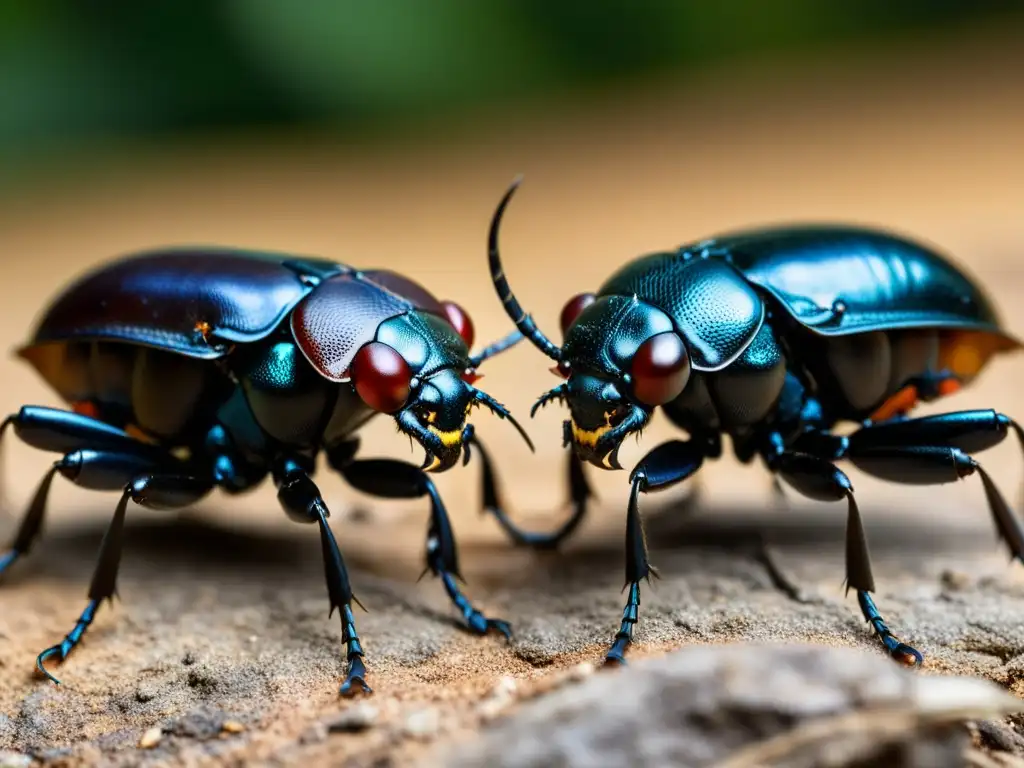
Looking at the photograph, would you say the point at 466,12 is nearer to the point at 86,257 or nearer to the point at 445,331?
the point at 86,257

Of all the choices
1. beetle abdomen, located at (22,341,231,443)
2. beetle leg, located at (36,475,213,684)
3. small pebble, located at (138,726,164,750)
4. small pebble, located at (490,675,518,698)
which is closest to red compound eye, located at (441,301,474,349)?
beetle abdomen, located at (22,341,231,443)

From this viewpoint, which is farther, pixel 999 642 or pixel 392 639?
pixel 392 639

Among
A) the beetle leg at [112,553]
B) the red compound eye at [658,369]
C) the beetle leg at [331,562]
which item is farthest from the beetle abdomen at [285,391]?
the red compound eye at [658,369]

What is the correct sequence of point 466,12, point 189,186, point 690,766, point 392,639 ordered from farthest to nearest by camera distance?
point 189,186
point 466,12
point 392,639
point 690,766

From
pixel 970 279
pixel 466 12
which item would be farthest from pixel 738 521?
pixel 466 12

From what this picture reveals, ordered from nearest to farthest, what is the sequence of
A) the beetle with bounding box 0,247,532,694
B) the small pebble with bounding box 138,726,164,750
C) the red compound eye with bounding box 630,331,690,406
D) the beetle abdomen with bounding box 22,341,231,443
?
the small pebble with bounding box 138,726,164,750 → the red compound eye with bounding box 630,331,690,406 → the beetle with bounding box 0,247,532,694 → the beetle abdomen with bounding box 22,341,231,443

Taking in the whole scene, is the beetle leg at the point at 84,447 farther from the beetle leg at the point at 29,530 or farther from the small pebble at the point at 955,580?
the small pebble at the point at 955,580

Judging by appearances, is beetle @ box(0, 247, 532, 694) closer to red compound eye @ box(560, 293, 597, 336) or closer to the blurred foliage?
red compound eye @ box(560, 293, 597, 336)
